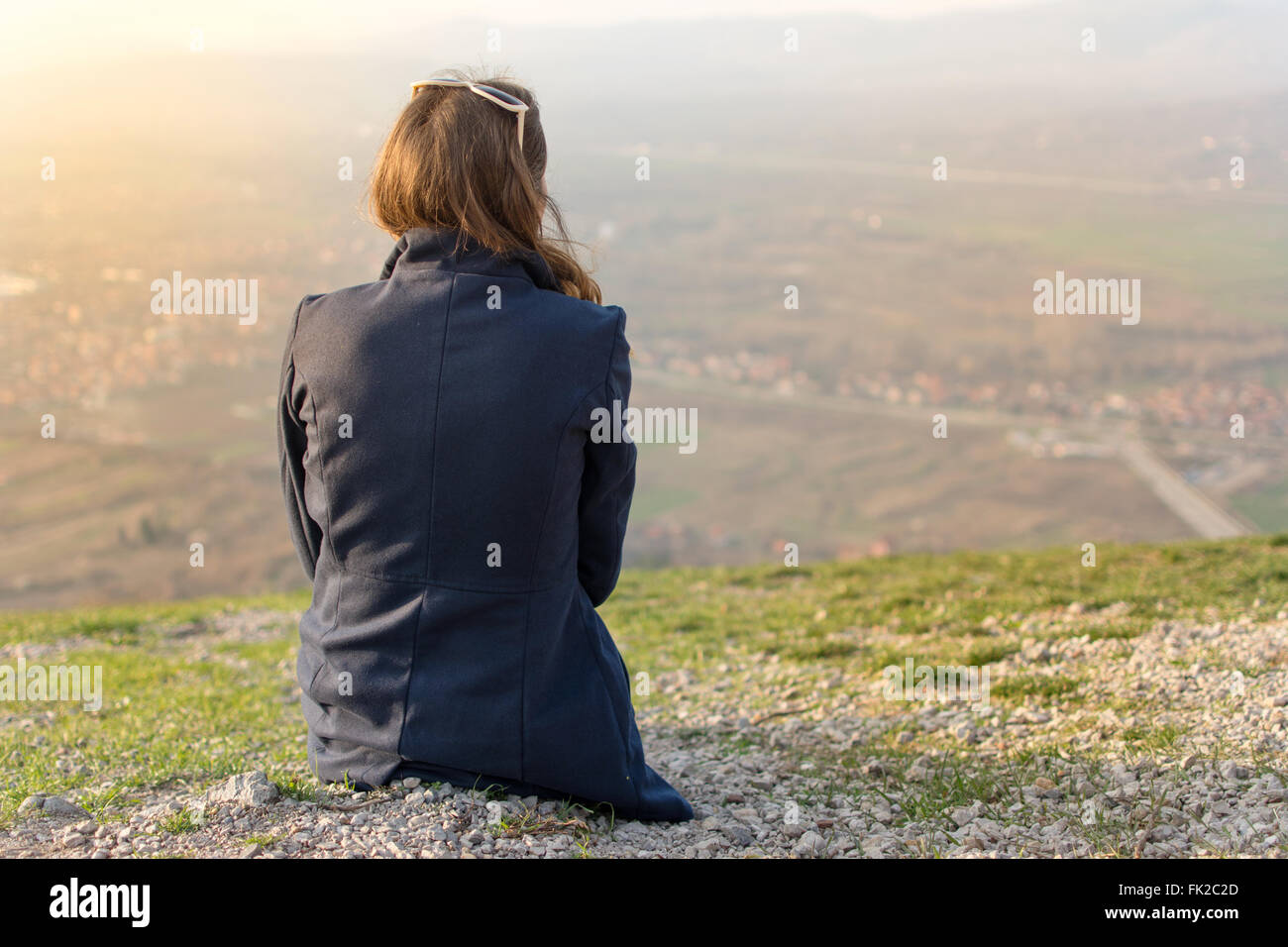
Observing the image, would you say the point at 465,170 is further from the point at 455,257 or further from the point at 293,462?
the point at 293,462

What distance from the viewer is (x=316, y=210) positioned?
8412 cm

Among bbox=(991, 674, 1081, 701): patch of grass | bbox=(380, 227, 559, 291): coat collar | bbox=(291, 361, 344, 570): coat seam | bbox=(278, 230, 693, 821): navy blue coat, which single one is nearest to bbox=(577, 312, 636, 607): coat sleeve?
bbox=(278, 230, 693, 821): navy blue coat

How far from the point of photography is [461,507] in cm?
301

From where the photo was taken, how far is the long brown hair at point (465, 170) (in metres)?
3.06

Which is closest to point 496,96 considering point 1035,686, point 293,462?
point 293,462

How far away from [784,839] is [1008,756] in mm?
1382

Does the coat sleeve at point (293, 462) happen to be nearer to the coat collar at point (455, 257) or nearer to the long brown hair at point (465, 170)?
the coat collar at point (455, 257)

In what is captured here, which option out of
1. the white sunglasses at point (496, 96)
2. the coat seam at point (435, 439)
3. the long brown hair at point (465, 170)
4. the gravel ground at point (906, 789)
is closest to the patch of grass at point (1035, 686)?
the gravel ground at point (906, 789)

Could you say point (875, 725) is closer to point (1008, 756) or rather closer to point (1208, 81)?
point (1008, 756)

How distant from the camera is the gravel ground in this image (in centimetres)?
324

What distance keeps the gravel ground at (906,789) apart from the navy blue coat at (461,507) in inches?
10.9

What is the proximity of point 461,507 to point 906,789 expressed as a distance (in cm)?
252

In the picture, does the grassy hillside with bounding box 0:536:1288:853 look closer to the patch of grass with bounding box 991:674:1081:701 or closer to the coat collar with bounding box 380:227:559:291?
the patch of grass with bounding box 991:674:1081:701

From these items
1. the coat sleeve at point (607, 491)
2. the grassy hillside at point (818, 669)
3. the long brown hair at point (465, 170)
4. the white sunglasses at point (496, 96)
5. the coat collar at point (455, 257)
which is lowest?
the grassy hillside at point (818, 669)
